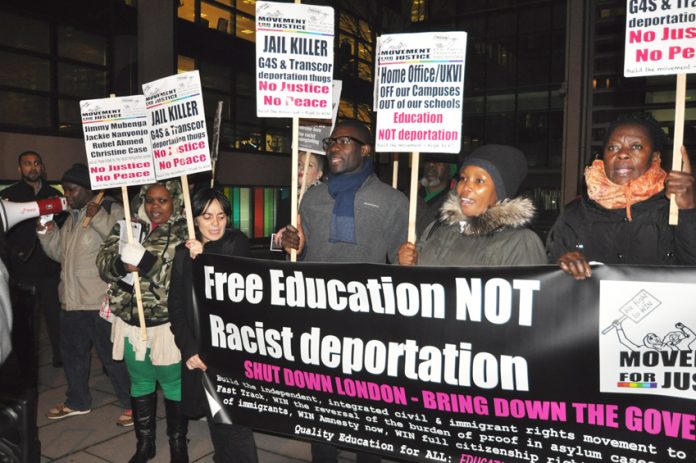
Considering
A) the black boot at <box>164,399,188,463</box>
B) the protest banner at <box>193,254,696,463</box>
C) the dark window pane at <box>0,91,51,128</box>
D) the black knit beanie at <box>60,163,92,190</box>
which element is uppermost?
the dark window pane at <box>0,91,51,128</box>

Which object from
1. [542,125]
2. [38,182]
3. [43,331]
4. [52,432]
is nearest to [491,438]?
[52,432]

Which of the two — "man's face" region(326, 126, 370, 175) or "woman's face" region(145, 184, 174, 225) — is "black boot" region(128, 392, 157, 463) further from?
"man's face" region(326, 126, 370, 175)

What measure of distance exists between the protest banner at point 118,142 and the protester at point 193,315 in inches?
39.9

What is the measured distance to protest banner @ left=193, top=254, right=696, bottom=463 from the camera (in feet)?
8.20

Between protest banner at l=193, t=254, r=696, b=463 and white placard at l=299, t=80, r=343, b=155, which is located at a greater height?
white placard at l=299, t=80, r=343, b=155

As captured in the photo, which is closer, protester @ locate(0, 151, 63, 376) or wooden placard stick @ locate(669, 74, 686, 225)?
wooden placard stick @ locate(669, 74, 686, 225)

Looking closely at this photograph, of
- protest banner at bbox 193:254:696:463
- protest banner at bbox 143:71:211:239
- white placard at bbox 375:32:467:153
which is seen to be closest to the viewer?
protest banner at bbox 193:254:696:463

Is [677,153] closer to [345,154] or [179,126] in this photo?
[345,154]

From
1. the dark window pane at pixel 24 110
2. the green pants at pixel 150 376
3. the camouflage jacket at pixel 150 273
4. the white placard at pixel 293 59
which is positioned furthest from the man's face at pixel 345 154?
the dark window pane at pixel 24 110

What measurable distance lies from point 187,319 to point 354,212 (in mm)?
1322

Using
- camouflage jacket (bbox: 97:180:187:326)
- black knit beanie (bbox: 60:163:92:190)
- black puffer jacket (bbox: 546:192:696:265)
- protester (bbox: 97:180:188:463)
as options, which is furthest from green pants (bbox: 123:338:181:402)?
black puffer jacket (bbox: 546:192:696:265)

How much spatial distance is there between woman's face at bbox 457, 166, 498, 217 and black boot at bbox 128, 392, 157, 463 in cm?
267

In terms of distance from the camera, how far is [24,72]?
45.0ft

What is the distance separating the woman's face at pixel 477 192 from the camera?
3045 mm
